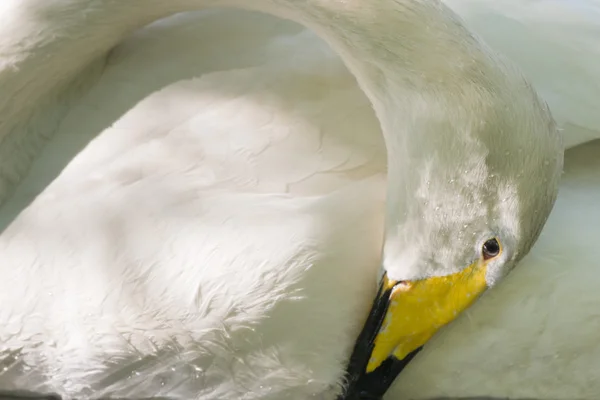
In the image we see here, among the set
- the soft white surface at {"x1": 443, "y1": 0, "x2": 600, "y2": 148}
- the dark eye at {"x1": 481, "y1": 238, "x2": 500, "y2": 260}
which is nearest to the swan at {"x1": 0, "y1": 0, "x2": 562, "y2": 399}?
the dark eye at {"x1": 481, "y1": 238, "x2": 500, "y2": 260}

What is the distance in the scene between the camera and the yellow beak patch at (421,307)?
1523mm

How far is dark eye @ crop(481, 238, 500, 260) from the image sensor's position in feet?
4.88

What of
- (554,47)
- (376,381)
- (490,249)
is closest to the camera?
(490,249)

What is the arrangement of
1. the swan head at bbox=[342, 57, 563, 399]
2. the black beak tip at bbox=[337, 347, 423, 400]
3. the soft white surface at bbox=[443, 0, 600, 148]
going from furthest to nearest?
the soft white surface at bbox=[443, 0, 600, 148]
the black beak tip at bbox=[337, 347, 423, 400]
the swan head at bbox=[342, 57, 563, 399]

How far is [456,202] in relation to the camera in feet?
→ 4.91

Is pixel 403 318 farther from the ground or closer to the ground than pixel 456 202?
closer to the ground

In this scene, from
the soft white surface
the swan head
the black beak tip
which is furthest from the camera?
the soft white surface

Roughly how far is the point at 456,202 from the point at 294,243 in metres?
0.27

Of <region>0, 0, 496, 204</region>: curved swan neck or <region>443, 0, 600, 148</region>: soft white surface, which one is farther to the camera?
<region>443, 0, 600, 148</region>: soft white surface

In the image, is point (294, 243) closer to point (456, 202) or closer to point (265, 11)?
point (456, 202)

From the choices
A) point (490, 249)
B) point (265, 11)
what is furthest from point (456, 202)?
point (265, 11)

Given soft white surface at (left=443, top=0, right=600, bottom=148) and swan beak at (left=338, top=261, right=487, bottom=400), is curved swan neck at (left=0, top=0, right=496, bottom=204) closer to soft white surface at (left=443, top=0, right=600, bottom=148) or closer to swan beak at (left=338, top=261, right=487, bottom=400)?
swan beak at (left=338, top=261, right=487, bottom=400)

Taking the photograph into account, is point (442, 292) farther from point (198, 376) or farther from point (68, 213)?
point (68, 213)

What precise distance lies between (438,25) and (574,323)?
0.57 meters
